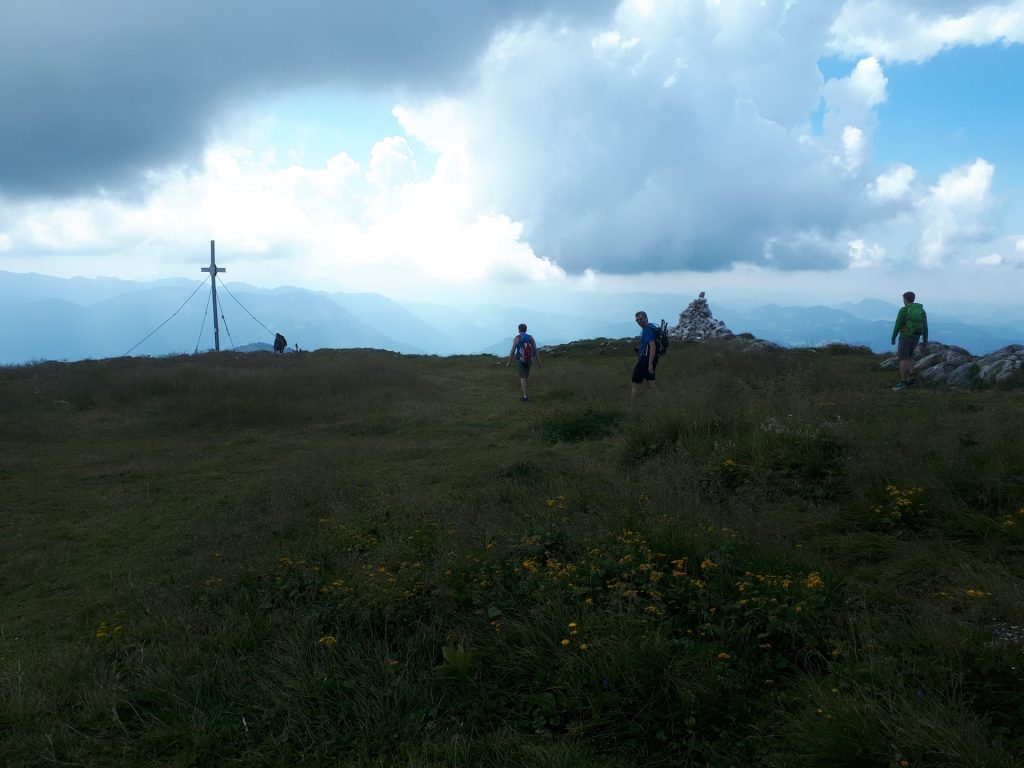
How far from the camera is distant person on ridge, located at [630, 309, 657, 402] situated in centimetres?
1180

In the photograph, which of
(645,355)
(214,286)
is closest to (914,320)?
(645,355)

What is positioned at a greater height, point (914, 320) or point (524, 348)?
point (914, 320)

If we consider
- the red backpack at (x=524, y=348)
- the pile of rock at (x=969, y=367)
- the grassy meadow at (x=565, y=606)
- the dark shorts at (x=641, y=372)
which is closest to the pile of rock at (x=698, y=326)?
the pile of rock at (x=969, y=367)

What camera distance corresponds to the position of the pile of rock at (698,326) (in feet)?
85.5

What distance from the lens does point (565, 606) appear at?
12.1 feet

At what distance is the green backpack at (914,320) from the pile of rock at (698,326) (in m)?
13.2

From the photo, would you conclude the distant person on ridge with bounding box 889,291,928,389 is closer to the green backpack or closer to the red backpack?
the green backpack

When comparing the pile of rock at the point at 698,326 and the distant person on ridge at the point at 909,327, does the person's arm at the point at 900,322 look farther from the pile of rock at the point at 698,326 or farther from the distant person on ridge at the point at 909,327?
the pile of rock at the point at 698,326

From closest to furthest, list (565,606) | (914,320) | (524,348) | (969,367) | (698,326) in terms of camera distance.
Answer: (565,606), (914,320), (969,367), (524,348), (698,326)

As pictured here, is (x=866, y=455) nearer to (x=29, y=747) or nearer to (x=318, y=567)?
(x=318, y=567)

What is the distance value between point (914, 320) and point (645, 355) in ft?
15.7

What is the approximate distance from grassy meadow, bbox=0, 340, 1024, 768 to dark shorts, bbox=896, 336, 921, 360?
4.29 metres

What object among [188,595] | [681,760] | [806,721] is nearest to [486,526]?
[188,595]

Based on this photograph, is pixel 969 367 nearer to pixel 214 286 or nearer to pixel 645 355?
pixel 645 355
